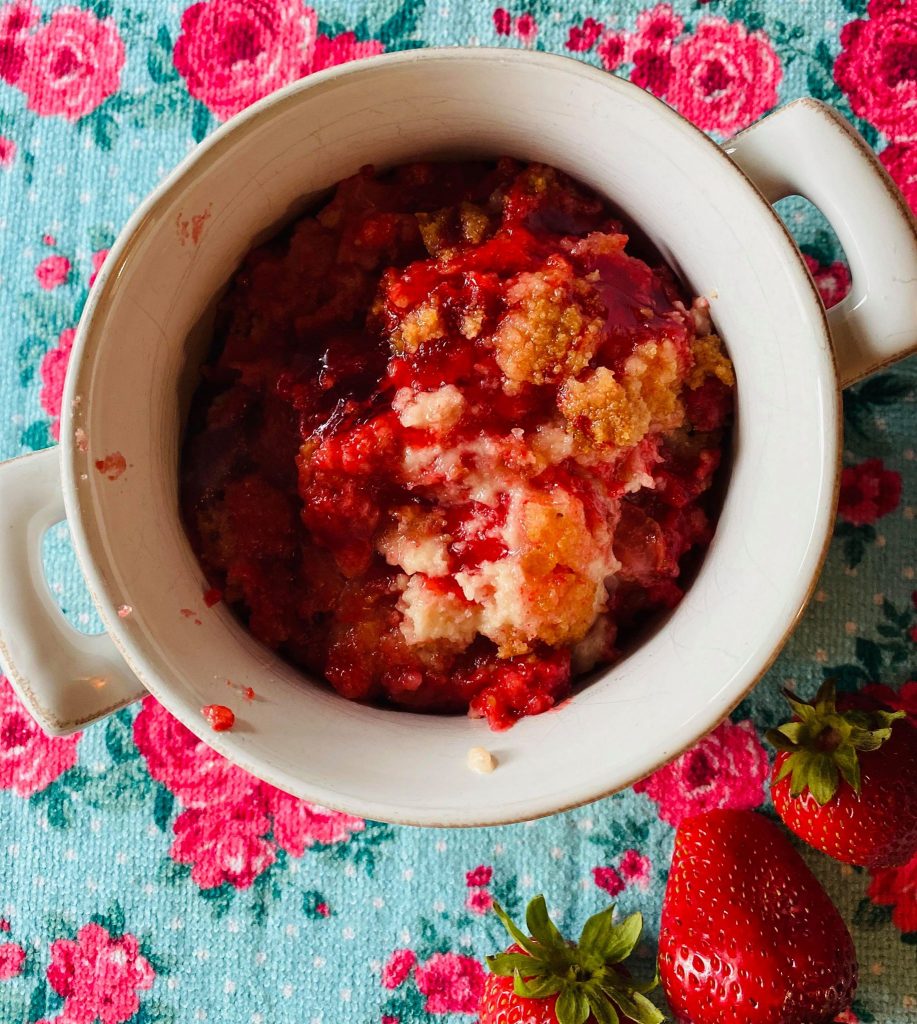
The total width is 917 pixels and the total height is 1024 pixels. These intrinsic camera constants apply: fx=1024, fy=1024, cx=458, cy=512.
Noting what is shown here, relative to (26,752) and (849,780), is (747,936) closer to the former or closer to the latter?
(849,780)

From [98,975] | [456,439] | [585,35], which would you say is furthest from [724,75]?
[98,975]

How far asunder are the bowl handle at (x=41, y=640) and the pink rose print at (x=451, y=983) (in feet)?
2.35

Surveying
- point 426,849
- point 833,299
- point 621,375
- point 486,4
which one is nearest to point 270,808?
point 426,849

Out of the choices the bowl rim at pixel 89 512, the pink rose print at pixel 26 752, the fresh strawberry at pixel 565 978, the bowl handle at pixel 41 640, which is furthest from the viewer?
the pink rose print at pixel 26 752

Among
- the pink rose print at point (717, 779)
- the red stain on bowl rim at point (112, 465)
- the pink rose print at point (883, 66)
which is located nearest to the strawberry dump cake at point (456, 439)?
the red stain on bowl rim at point (112, 465)

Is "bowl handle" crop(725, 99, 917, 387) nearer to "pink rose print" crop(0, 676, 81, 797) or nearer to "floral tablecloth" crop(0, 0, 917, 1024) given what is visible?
"floral tablecloth" crop(0, 0, 917, 1024)

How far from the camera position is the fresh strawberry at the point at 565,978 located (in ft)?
5.04

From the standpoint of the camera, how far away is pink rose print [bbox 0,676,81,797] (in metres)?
1.75

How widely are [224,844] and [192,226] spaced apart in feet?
3.33

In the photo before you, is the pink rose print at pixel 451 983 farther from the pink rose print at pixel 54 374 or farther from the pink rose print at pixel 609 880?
the pink rose print at pixel 54 374

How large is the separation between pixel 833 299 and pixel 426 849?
1.11 meters

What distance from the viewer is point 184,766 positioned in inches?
67.9

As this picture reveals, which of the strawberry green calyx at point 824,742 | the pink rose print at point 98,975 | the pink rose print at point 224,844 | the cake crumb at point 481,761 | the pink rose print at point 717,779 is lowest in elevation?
the pink rose print at point 98,975

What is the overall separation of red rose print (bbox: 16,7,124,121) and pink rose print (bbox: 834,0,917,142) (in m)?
1.21
